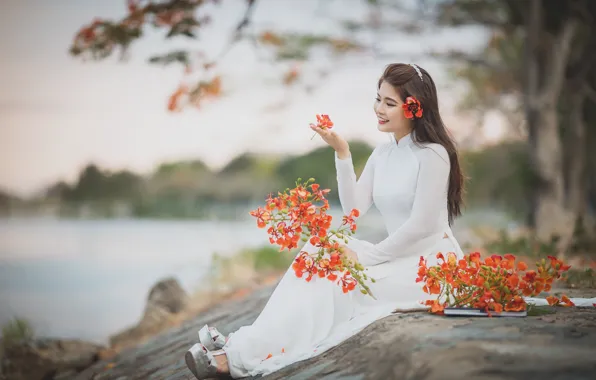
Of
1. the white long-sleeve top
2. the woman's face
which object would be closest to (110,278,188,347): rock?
the white long-sleeve top

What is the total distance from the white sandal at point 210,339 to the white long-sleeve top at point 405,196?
1.96 ft

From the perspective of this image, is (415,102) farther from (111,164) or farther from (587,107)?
(587,107)

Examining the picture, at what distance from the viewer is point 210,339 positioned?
2490 mm

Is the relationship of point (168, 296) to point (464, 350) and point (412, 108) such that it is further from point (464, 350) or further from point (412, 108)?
point (464, 350)

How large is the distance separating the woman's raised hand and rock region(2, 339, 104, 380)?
8.20ft

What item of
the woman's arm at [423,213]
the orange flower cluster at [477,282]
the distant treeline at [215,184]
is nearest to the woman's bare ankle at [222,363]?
the woman's arm at [423,213]

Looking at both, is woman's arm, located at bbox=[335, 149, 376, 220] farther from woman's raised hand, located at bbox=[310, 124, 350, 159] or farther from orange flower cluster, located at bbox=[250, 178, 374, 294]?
orange flower cluster, located at bbox=[250, 178, 374, 294]

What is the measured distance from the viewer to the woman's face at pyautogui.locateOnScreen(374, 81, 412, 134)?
103 inches

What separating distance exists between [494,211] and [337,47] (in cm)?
290

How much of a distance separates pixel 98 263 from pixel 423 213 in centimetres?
624

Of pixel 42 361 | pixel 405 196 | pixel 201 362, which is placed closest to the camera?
pixel 201 362

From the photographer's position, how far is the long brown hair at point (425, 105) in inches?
102

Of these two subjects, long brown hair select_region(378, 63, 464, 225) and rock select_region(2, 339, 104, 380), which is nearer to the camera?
long brown hair select_region(378, 63, 464, 225)

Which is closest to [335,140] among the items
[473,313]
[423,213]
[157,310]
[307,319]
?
[423,213]
